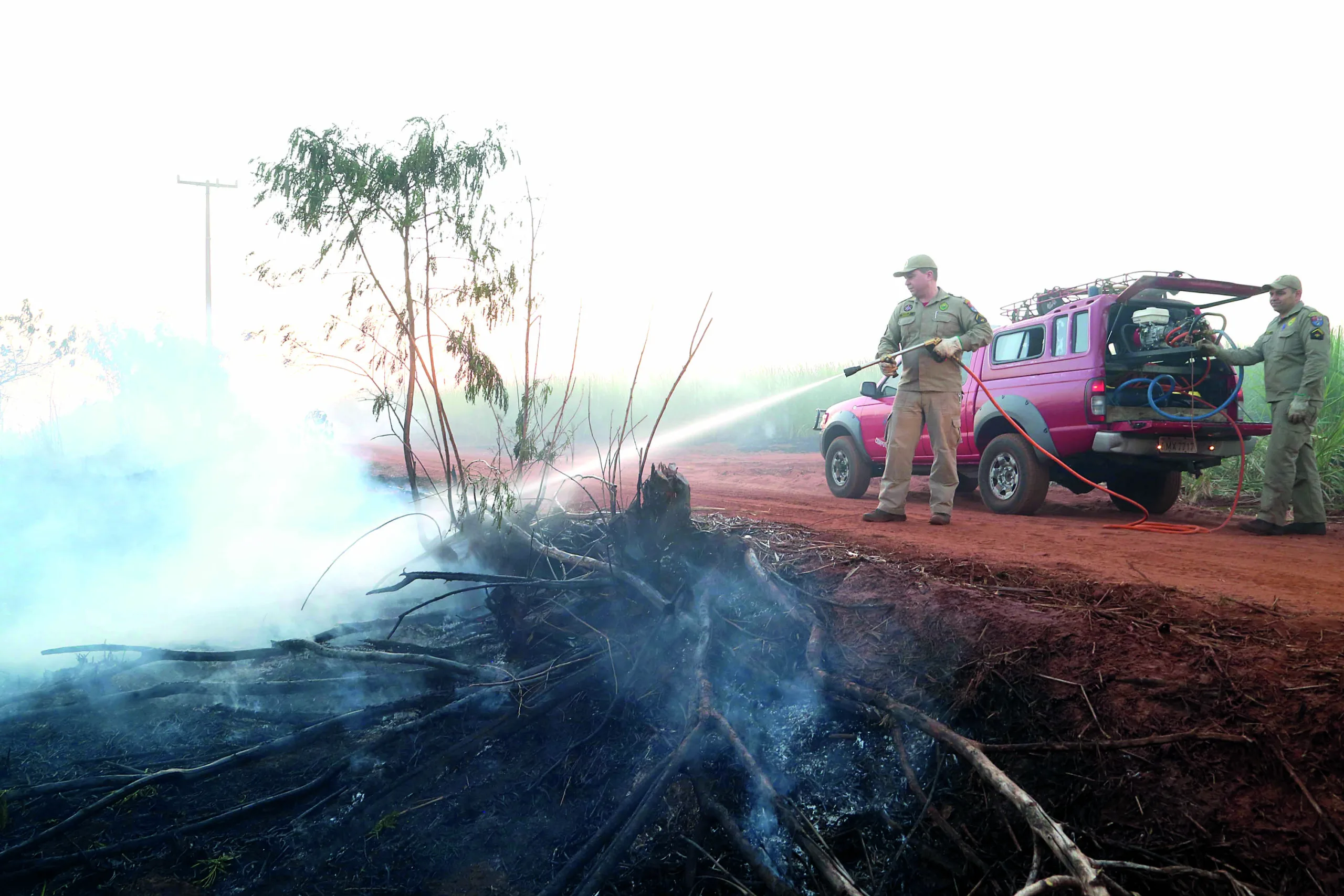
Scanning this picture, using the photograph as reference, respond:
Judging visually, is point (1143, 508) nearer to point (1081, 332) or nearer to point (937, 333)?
point (1081, 332)

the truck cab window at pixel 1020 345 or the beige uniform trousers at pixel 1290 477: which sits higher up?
the truck cab window at pixel 1020 345

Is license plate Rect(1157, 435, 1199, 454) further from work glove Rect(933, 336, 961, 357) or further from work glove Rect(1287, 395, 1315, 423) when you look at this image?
work glove Rect(933, 336, 961, 357)

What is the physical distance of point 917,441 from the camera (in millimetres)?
6984

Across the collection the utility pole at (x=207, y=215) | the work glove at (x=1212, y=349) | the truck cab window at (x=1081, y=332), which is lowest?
the work glove at (x=1212, y=349)

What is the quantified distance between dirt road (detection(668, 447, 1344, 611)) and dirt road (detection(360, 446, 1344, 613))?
0.04 feet

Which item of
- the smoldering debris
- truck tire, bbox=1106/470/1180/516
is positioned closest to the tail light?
truck tire, bbox=1106/470/1180/516

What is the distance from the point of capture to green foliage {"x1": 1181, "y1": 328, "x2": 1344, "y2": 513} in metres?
7.96

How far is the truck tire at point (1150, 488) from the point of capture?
7.65 m

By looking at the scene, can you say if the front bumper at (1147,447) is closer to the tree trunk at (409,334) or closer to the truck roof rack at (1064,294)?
the truck roof rack at (1064,294)

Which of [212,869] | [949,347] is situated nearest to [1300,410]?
[949,347]

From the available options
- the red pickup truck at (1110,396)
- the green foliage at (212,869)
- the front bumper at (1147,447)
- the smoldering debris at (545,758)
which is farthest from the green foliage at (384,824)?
the front bumper at (1147,447)

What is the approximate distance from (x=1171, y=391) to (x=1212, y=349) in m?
0.49

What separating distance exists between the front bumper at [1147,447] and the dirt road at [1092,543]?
2.30 feet

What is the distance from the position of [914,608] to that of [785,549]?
4.85 feet
